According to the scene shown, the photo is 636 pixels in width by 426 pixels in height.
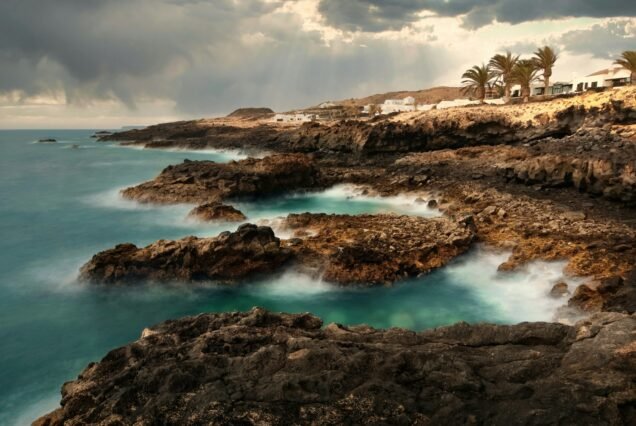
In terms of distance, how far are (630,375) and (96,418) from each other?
22.0 ft

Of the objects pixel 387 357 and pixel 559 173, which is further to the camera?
pixel 559 173

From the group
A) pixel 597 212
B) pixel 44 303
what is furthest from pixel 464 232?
pixel 44 303

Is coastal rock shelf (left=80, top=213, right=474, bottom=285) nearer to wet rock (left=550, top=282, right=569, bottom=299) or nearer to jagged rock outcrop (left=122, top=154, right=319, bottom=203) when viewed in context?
wet rock (left=550, top=282, right=569, bottom=299)

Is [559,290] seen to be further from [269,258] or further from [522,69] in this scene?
[522,69]

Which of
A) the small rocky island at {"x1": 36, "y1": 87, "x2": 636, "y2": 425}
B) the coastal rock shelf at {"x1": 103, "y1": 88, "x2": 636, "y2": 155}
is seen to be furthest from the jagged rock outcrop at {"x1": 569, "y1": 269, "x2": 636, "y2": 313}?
the coastal rock shelf at {"x1": 103, "y1": 88, "x2": 636, "y2": 155}

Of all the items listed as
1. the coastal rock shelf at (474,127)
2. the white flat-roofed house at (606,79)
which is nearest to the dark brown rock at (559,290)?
the coastal rock shelf at (474,127)

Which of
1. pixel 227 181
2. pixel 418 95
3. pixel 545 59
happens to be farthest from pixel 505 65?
pixel 418 95

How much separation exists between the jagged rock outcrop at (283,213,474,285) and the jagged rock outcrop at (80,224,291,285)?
4.62ft

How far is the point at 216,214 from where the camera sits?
2364 cm

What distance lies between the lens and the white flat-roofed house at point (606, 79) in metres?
50.5

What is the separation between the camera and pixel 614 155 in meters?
22.0

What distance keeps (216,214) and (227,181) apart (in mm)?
6131

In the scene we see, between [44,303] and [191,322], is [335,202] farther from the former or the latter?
[191,322]

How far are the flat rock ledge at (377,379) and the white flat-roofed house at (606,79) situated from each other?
50.3 m
